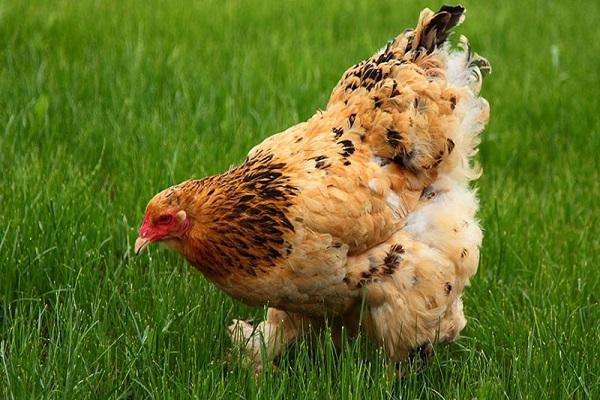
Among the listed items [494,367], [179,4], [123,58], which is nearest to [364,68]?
[494,367]

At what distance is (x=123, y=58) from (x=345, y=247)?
3.50 metres

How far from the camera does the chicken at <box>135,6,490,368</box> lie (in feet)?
10.7

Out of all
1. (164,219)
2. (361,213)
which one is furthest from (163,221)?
(361,213)

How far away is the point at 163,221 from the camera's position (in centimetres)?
326

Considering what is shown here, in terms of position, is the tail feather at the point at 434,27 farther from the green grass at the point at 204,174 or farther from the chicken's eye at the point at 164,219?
the chicken's eye at the point at 164,219

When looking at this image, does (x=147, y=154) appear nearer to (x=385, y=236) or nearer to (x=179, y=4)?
(x=385, y=236)

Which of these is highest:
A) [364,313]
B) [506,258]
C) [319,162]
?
[319,162]

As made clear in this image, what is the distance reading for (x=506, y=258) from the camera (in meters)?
4.39

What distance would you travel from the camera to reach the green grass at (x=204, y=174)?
3184mm

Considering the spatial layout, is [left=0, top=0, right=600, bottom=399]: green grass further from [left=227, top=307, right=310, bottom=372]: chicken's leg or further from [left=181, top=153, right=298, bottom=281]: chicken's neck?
[left=181, top=153, right=298, bottom=281]: chicken's neck

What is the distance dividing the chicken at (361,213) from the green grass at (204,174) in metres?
0.18

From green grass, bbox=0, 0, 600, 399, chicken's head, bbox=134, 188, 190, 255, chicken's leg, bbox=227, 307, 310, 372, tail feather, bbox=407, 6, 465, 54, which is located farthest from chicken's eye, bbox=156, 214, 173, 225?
tail feather, bbox=407, 6, 465, 54

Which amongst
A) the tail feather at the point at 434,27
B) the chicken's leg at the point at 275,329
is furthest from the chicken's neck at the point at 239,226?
the tail feather at the point at 434,27

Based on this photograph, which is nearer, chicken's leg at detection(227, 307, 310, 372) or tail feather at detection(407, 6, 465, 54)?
chicken's leg at detection(227, 307, 310, 372)
